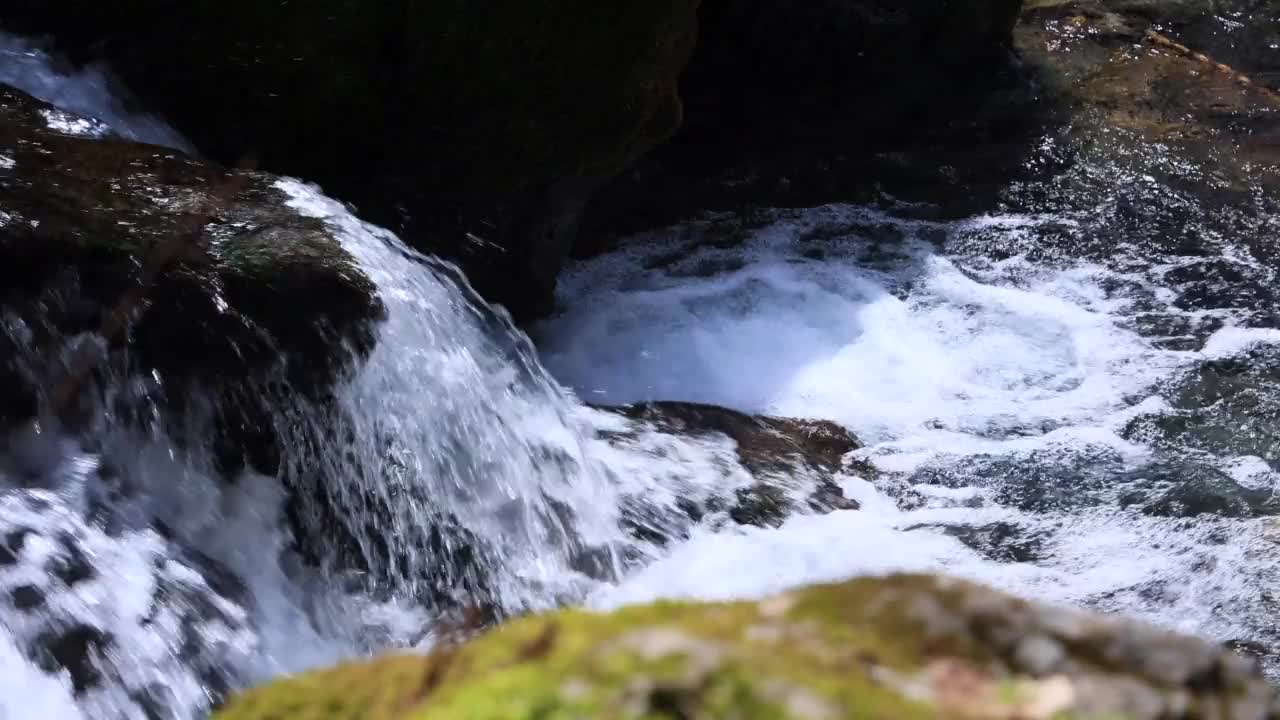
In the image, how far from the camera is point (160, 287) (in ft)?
12.8

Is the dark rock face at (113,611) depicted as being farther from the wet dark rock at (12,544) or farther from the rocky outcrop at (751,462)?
the rocky outcrop at (751,462)

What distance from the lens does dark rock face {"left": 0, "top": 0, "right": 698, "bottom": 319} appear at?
5918mm

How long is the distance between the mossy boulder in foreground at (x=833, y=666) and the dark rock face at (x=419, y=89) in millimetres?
4961

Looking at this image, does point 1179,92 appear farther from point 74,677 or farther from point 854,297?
point 74,677

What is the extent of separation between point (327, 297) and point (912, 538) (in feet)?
9.07

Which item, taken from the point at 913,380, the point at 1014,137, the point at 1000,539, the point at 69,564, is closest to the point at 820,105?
the point at 1014,137

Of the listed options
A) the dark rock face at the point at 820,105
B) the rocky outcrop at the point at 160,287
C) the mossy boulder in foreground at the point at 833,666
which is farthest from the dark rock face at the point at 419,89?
the mossy boulder in foreground at the point at 833,666

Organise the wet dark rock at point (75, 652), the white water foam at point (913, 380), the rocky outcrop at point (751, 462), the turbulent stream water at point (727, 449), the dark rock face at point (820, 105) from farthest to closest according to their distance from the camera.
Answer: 1. the dark rock face at point (820, 105)
2. the rocky outcrop at point (751, 462)
3. the white water foam at point (913, 380)
4. the turbulent stream water at point (727, 449)
5. the wet dark rock at point (75, 652)

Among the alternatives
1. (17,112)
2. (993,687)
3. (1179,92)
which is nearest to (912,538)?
(993,687)

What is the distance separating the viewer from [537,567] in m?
4.49

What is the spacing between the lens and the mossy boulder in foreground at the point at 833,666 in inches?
49.7

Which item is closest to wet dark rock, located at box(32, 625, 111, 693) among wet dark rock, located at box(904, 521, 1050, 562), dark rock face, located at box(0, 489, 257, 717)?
dark rock face, located at box(0, 489, 257, 717)

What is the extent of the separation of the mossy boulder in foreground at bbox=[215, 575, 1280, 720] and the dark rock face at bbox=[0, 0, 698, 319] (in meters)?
A: 4.96

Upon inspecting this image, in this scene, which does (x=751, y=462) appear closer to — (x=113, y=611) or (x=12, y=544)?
(x=113, y=611)
